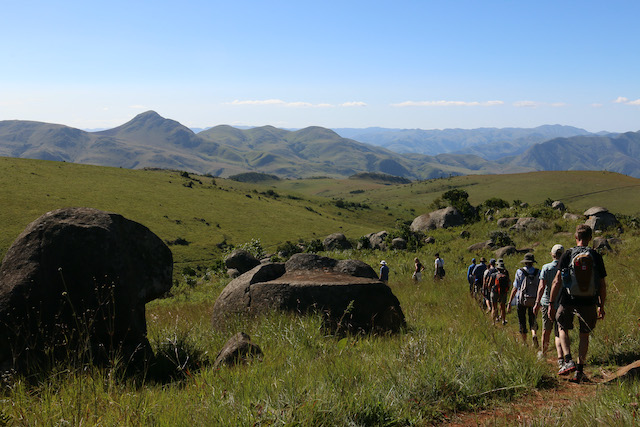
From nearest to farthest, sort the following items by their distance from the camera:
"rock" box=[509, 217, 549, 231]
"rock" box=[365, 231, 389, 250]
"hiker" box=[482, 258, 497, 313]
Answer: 1. "hiker" box=[482, 258, 497, 313]
2. "rock" box=[509, 217, 549, 231]
3. "rock" box=[365, 231, 389, 250]

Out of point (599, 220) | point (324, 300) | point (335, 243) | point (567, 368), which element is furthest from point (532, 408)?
point (335, 243)

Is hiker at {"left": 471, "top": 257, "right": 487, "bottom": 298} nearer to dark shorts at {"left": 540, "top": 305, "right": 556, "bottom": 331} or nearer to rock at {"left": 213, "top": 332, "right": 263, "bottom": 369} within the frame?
dark shorts at {"left": 540, "top": 305, "right": 556, "bottom": 331}

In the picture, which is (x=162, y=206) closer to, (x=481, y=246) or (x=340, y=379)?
(x=481, y=246)

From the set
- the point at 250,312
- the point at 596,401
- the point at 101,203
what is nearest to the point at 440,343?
the point at 596,401

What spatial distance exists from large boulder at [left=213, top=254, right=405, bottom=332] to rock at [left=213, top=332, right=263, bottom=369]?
2313mm

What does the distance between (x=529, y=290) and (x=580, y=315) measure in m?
3.07

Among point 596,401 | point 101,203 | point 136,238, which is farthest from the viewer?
point 101,203

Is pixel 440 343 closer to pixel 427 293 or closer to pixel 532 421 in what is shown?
pixel 532 421

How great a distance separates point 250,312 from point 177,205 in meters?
88.1

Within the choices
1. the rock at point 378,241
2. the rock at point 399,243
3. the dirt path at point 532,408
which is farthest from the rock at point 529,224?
the dirt path at point 532,408

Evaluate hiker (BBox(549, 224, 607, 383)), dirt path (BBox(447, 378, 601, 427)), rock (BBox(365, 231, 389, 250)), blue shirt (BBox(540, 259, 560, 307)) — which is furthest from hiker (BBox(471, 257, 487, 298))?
rock (BBox(365, 231, 389, 250))

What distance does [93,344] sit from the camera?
248 inches

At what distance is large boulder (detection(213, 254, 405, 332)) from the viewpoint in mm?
8742

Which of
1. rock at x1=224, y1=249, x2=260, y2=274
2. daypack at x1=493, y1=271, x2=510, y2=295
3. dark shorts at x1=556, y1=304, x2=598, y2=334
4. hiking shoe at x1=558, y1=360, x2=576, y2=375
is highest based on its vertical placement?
dark shorts at x1=556, y1=304, x2=598, y2=334
